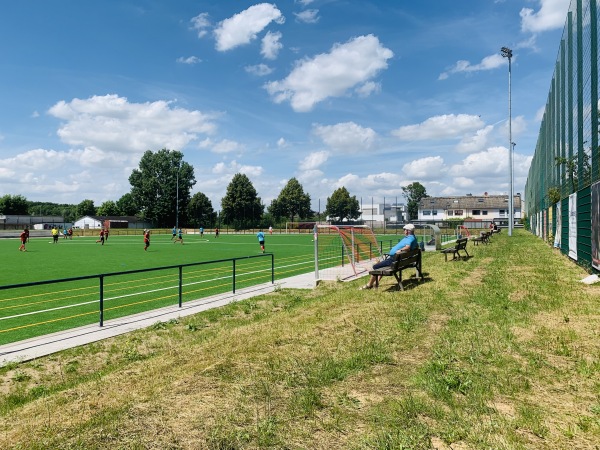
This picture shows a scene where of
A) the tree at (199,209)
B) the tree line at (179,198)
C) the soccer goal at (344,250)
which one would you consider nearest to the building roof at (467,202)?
the tree line at (179,198)

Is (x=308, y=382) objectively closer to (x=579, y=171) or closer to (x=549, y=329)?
(x=549, y=329)

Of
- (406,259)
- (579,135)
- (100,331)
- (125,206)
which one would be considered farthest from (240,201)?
(100,331)

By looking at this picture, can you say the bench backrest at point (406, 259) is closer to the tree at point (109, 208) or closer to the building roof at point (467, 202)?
the building roof at point (467, 202)

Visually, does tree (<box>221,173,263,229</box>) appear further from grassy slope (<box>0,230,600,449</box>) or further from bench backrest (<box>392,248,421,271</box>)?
grassy slope (<box>0,230,600,449</box>)

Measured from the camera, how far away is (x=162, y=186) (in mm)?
101312

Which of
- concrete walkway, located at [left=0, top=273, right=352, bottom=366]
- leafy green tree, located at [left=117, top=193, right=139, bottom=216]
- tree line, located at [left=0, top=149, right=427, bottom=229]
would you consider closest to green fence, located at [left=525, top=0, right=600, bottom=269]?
concrete walkway, located at [left=0, top=273, right=352, bottom=366]

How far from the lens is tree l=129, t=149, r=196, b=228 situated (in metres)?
99.8

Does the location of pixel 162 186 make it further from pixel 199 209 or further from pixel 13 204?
pixel 13 204

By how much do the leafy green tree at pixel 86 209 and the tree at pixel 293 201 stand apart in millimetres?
75878

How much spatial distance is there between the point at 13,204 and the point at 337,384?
143901 millimetres

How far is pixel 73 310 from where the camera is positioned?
10.5m

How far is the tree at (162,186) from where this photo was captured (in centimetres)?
9975

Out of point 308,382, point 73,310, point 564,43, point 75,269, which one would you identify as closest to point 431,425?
point 308,382

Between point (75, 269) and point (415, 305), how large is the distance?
17.0m
